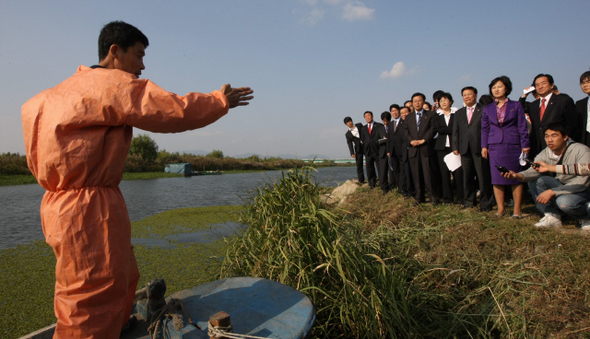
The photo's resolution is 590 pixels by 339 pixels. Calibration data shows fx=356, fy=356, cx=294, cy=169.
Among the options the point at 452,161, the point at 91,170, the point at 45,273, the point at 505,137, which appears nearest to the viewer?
the point at 91,170

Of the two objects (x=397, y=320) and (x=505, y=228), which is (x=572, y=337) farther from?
(x=505, y=228)

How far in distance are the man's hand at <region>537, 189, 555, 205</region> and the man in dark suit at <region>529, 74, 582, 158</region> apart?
78cm

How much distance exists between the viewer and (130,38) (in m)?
1.68

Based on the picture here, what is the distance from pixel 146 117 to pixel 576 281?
2.92 meters

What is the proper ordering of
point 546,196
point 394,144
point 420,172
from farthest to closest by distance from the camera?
point 394,144 < point 420,172 < point 546,196

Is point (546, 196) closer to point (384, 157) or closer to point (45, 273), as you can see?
point (384, 157)

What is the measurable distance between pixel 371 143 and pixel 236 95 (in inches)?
251

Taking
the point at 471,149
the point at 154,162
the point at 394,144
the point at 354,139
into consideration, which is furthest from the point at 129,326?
the point at 154,162

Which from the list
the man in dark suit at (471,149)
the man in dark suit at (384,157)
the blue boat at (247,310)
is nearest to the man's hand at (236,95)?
the blue boat at (247,310)

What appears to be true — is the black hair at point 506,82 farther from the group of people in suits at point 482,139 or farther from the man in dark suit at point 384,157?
the man in dark suit at point 384,157

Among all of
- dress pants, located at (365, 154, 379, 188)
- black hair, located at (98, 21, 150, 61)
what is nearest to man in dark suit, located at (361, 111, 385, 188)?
dress pants, located at (365, 154, 379, 188)

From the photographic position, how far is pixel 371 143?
25.5 ft

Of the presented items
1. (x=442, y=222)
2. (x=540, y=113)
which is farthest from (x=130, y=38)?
(x=540, y=113)

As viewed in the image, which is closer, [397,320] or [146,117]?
[146,117]
